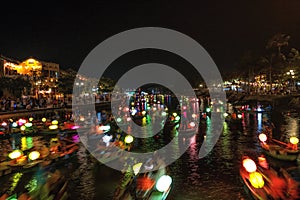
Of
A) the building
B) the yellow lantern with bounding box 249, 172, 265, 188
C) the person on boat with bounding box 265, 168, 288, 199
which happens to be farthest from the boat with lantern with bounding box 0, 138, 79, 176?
the building

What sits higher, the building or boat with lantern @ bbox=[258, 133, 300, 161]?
the building

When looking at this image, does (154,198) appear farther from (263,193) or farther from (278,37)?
(278,37)

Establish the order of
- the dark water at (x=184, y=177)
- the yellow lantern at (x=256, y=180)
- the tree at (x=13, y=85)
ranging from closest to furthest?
the yellow lantern at (x=256, y=180)
the dark water at (x=184, y=177)
the tree at (x=13, y=85)

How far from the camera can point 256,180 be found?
12891 millimetres

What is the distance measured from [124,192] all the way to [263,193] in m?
5.29

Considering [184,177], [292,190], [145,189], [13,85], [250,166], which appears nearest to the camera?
[292,190]

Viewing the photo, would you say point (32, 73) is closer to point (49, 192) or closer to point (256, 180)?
point (49, 192)

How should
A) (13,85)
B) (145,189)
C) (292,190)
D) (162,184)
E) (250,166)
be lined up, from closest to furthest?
(292,190) → (162,184) → (145,189) → (250,166) → (13,85)

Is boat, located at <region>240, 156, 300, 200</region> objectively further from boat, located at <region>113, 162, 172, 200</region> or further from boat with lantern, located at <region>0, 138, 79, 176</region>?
boat with lantern, located at <region>0, 138, 79, 176</region>

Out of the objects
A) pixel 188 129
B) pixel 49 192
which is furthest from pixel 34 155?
pixel 188 129

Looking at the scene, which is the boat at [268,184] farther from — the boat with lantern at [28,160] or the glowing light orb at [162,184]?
the boat with lantern at [28,160]

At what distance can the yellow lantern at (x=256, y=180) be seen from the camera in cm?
1269

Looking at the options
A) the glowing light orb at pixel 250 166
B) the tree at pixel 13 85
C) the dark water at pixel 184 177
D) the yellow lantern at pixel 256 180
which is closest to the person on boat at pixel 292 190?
the yellow lantern at pixel 256 180

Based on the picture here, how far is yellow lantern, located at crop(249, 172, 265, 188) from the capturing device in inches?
500
